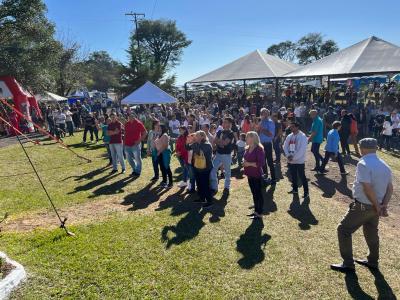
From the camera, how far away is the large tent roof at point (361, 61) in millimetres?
17672

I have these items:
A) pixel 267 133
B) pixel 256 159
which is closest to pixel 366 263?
pixel 256 159

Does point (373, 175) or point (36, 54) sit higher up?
point (36, 54)

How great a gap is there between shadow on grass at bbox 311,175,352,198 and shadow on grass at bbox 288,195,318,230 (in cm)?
100

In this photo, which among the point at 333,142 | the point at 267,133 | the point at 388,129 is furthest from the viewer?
the point at 388,129

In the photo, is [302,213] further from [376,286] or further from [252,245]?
[376,286]

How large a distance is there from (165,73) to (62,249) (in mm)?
32327

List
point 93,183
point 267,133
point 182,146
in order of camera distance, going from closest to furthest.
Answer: point 182,146 → point 267,133 → point 93,183

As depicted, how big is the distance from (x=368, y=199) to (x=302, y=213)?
300 centimetres

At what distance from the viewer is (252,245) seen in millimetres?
6004

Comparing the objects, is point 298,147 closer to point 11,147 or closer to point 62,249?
point 62,249

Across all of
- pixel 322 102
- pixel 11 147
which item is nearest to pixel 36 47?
pixel 11 147

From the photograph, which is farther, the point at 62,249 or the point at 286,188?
the point at 286,188

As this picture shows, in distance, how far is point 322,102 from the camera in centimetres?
2356

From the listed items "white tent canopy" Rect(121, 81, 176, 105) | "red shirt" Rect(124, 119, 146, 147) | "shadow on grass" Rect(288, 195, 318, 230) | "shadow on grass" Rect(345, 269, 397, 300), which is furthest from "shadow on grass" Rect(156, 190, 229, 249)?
"white tent canopy" Rect(121, 81, 176, 105)
